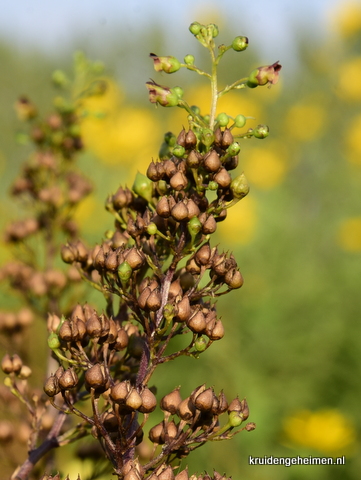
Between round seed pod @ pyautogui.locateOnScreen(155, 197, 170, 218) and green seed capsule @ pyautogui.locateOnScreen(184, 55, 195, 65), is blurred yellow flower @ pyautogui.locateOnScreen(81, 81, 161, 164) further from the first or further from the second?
round seed pod @ pyautogui.locateOnScreen(155, 197, 170, 218)

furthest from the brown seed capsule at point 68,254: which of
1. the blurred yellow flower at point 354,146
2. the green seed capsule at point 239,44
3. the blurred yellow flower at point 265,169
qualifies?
the blurred yellow flower at point 354,146

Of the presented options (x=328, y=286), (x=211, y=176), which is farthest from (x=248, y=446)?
(x=211, y=176)

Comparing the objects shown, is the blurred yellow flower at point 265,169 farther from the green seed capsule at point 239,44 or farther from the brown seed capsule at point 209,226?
the brown seed capsule at point 209,226

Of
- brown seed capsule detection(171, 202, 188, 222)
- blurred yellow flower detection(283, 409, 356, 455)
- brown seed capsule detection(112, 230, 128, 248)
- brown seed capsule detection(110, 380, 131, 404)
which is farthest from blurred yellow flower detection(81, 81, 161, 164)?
brown seed capsule detection(110, 380, 131, 404)

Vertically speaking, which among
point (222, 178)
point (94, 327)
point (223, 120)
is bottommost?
point (94, 327)

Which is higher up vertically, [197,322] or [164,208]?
[164,208]

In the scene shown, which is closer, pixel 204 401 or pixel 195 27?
pixel 204 401

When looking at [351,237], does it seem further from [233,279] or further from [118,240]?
[233,279]

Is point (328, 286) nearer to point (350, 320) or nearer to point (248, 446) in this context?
point (350, 320)

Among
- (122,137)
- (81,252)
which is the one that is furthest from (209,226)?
(122,137)
